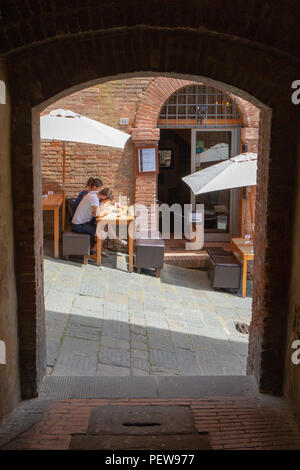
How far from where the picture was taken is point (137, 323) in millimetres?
7133

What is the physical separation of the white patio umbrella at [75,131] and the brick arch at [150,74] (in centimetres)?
424

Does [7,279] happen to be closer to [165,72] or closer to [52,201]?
[165,72]

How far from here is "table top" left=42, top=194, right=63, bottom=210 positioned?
9180 millimetres

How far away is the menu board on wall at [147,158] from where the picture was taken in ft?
33.5

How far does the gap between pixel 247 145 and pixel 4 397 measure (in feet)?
25.9

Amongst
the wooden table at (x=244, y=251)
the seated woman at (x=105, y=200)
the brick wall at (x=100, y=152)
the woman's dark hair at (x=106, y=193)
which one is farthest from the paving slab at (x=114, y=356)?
the brick wall at (x=100, y=152)

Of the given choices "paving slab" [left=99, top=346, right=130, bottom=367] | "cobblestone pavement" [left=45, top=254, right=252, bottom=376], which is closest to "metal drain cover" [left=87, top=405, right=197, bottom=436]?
"cobblestone pavement" [left=45, top=254, right=252, bottom=376]

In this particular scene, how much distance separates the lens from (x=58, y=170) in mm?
10383

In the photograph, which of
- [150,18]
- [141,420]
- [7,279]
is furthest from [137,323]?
[150,18]

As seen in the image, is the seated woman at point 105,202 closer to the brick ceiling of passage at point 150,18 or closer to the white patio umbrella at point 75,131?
the white patio umbrella at point 75,131

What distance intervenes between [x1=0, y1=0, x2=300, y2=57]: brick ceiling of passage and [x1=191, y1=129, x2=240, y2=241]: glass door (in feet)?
22.5

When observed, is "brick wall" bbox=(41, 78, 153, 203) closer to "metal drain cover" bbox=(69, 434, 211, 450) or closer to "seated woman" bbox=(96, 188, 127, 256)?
"seated woman" bbox=(96, 188, 127, 256)

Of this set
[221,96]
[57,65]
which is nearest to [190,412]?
[57,65]
